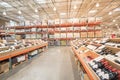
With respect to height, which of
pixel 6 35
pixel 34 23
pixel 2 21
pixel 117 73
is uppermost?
pixel 2 21

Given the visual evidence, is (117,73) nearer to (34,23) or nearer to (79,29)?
(79,29)

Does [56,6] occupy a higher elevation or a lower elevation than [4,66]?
higher

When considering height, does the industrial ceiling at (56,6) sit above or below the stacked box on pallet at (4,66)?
above

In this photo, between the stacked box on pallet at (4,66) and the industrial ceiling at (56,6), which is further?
the industrial ceiling at (56,6)

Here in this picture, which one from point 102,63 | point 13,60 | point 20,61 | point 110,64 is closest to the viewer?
point 110,64

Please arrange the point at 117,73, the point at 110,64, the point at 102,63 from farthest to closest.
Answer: the point at 102,63
the point at 110,64
the point at 117,73

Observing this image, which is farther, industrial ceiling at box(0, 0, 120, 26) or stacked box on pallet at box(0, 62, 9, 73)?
industrial ceiling at box(0, 0, 120, 26)

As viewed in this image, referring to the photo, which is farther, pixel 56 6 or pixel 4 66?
pixel 56 6

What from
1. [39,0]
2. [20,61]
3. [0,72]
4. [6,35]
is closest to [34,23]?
[39,0]

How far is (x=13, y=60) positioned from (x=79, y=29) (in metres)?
8.07

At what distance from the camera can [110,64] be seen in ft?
6.47

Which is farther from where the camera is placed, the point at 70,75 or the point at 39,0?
the point at 39,0

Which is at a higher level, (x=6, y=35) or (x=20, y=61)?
(x=6, y=35)

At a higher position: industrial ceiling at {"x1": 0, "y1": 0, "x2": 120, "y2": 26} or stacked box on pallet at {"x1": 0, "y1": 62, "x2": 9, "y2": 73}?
industrial ceiling at {"x1": 0, "y1": 0, "x2": 120, "y2": 26}
